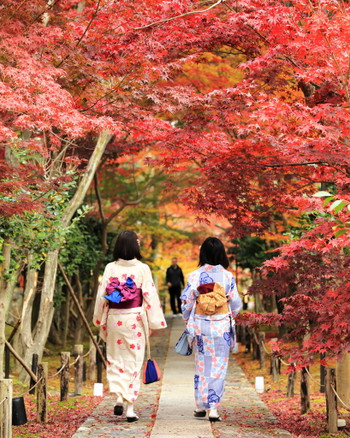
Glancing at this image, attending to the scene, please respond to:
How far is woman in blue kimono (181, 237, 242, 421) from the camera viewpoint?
6559 mm

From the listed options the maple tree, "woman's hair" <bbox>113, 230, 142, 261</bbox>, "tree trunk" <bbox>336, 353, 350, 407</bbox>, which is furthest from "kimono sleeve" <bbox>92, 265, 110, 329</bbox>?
"tree trunk" <bbox>336, 353, 350, 407</bbox>

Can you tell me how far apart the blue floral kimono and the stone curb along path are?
0.34m

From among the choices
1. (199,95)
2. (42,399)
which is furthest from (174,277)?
(42,399)

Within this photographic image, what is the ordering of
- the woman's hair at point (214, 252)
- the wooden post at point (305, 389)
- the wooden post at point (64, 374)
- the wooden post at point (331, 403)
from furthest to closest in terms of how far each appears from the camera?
the wooden post at point (64, 374), the wooden post at point (305, 389), the woman's hair at point (214, 252), the wooden post at point (331, 403)

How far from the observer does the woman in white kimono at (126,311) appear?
259 inches

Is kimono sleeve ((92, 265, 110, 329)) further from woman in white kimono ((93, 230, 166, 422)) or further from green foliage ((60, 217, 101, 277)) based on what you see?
green foliage ((60, 217, 101, 277))

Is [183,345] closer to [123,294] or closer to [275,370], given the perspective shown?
[123,294]

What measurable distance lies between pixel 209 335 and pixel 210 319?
163mm

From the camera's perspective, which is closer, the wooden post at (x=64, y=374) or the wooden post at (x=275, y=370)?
the wooden post at (x=64, y=374)

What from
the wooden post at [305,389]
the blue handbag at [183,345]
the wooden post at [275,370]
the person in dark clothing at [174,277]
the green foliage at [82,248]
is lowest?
the wooden post at [275,370]

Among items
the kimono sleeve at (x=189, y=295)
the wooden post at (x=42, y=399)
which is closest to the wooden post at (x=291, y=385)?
the kimono sleeve at (x=189, y=295)

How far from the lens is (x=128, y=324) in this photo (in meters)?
6.59

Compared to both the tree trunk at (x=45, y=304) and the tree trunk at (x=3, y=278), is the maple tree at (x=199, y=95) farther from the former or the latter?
the tree trunk at (x=45, y=304)

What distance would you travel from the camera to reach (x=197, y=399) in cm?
657
